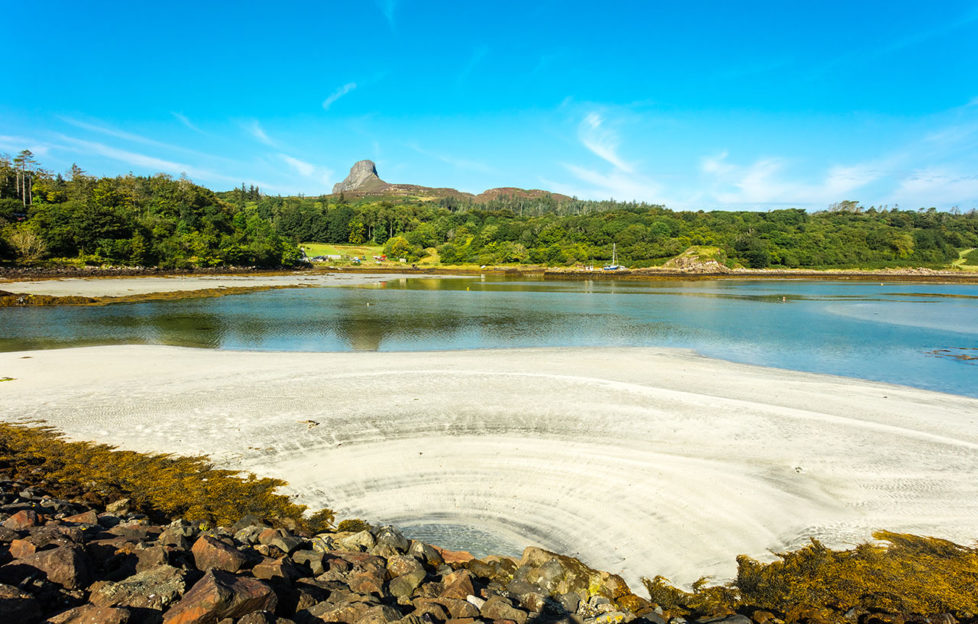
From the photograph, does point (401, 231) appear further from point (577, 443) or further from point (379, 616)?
point (379, 616)

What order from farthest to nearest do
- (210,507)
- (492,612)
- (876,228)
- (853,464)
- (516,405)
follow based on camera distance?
(876,228)
(516,405)
(853,464)
(210,507)
(492,612)

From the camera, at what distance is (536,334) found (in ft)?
78.9

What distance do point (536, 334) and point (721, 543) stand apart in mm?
18296

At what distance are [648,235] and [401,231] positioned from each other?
234 ft

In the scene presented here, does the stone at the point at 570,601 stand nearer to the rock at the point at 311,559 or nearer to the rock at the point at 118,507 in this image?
the rock at the point at 311,559

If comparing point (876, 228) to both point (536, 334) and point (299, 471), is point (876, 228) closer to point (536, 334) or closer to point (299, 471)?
point (536, 334)

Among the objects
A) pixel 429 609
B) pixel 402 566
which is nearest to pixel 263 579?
pixel 402 566

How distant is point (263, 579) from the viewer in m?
4.14

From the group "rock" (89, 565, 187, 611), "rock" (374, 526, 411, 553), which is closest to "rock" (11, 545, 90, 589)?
"rock" (89, 565, 187, 611)

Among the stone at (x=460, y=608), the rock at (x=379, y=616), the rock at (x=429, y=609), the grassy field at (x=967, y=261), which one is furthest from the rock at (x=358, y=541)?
the grassy field at (x=967, y=261)

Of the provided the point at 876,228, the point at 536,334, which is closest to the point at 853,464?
the point at 536,334

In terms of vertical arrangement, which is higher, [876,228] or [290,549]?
[876,228]

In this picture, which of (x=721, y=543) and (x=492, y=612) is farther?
(x=721, y=543)

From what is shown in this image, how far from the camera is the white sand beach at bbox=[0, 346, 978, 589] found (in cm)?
629
